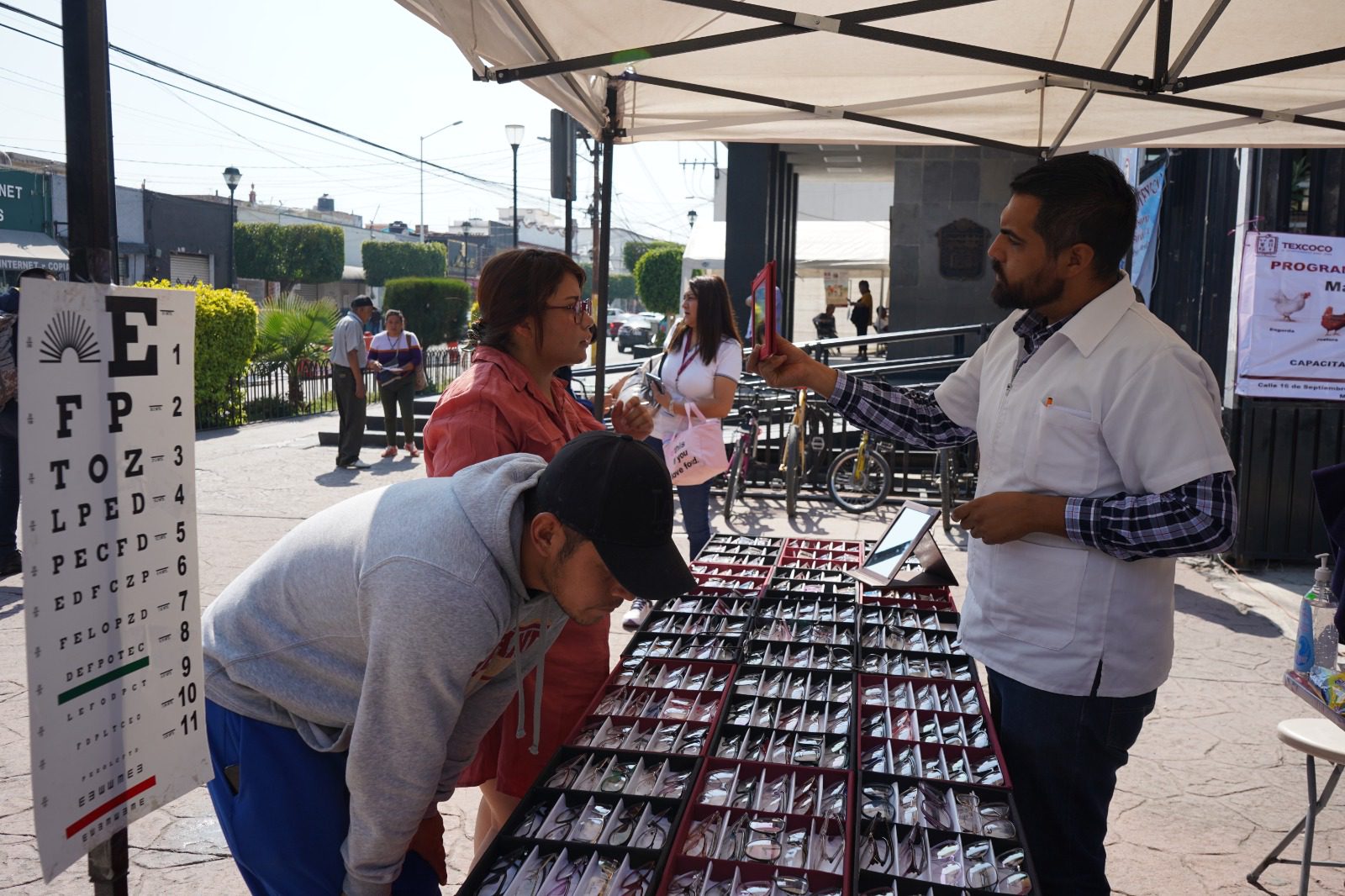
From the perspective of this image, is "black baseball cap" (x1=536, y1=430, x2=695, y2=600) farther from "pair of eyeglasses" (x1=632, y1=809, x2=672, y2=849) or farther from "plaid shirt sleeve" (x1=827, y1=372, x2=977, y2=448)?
"plaid shirt sleeve" (x1=827, y1=372, x2=977, y2=448)

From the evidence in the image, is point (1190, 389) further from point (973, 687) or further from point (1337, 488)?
point (1337, 488)

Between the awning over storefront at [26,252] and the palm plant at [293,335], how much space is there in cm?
1550

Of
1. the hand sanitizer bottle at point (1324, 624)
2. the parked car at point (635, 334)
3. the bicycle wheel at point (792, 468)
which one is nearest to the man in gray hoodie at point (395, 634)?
the hand sanitizer bottle at point (1324, 624)

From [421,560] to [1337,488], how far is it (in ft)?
8.72

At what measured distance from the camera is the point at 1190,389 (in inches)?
81.7

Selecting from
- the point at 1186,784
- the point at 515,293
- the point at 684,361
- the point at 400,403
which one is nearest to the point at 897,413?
the point at 515,293

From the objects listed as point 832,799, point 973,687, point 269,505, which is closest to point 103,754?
point 832,799

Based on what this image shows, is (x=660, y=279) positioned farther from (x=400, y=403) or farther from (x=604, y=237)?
(x=604, y=237)

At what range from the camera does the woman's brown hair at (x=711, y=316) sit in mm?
5359

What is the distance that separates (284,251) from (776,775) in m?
51.7

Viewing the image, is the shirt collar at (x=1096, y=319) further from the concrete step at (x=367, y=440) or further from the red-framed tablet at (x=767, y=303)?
the concrete step at (x=367, y=440)

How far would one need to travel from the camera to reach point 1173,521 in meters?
2.03

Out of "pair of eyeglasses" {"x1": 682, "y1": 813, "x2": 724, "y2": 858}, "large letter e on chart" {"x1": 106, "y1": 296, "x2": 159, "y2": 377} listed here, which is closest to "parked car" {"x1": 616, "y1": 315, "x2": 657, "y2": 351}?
"pair of eyeglasses" {"x1": 682, "y1": 813, "x2": 724, "y2": 858}

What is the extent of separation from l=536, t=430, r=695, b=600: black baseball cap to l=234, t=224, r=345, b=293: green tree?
50711 millimetres
